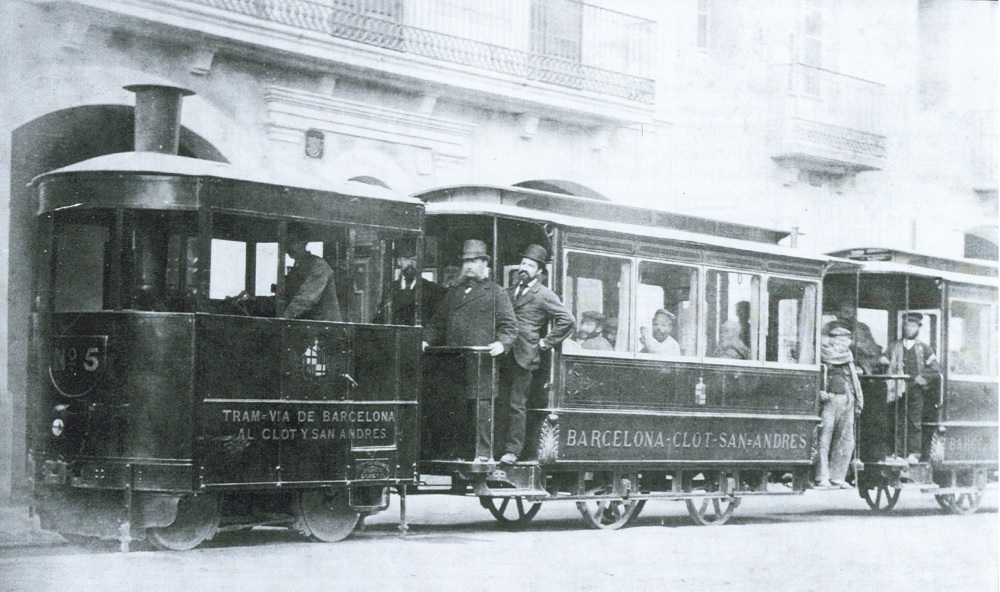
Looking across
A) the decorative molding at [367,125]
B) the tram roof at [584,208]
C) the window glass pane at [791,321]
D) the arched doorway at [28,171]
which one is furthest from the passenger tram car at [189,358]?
the window glass pane at [791,321]

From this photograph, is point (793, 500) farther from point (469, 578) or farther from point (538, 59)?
point (469, 578)

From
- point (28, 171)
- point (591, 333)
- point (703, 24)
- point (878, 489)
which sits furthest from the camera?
point (703, 24)

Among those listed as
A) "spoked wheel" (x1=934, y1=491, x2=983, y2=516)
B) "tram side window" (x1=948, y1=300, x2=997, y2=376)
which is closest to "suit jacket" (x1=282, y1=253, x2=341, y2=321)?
"tram side window" (x1=948, y1=300, x2=997, y2=376)

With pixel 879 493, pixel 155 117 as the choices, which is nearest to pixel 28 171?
pixel 155 117

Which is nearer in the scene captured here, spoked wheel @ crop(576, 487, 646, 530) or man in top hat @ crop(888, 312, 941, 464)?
spoked wheel @ crop(576, 487, 646, 530)

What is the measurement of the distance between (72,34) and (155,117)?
2982 mm

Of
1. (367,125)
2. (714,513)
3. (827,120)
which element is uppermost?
(827,120)

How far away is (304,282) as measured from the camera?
33.8ft

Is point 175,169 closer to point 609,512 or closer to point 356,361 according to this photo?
point 356,361

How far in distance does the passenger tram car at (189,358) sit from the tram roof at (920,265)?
7.19 metres

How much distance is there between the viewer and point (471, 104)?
16844 millimetres

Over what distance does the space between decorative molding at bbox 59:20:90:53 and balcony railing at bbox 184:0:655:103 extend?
121cm

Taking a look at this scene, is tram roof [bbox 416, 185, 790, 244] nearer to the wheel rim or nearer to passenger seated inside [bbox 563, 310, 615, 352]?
passenger seated inside [bbox 563, 310, 615, 352]

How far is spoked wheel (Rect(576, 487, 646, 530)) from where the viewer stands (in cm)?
1270
